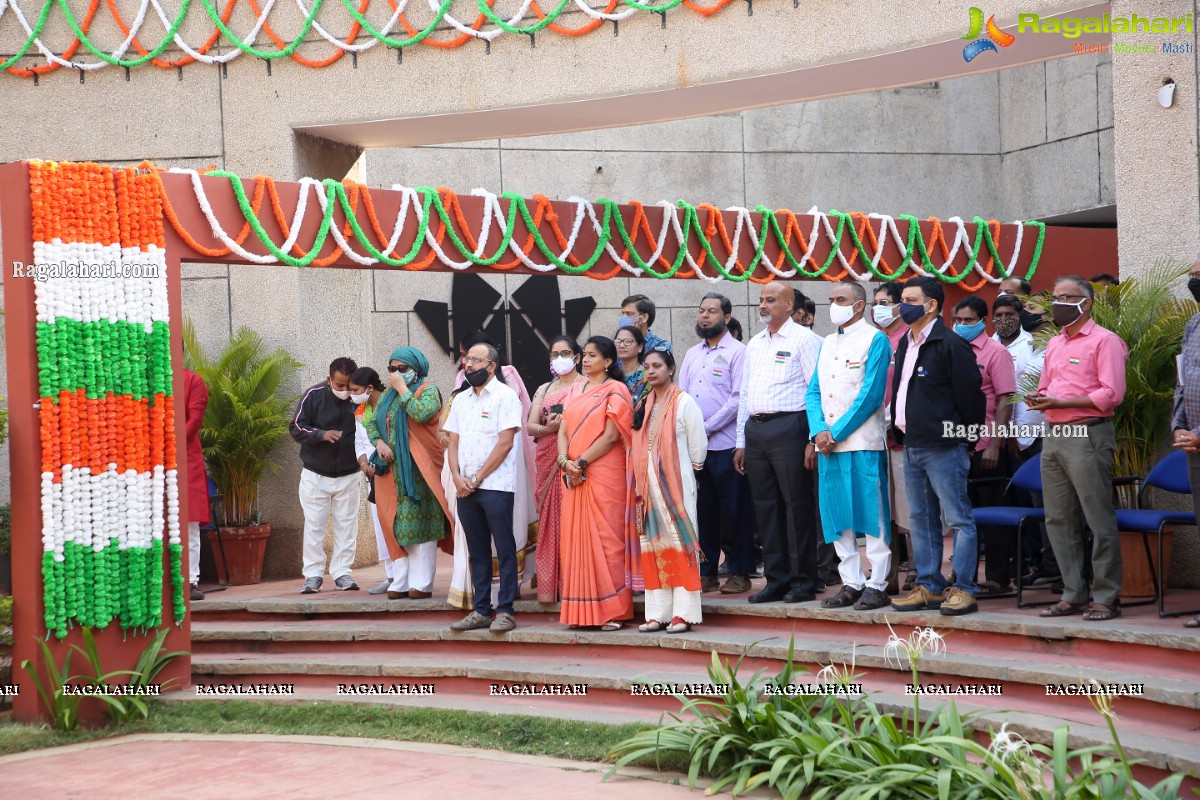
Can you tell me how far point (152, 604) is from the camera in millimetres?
7164

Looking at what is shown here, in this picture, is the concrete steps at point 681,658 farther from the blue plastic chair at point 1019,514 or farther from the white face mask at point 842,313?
the white face mask at point 842,313

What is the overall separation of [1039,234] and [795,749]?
7873 mm

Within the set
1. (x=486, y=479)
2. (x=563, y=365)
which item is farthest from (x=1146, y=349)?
(x=486, y=479)

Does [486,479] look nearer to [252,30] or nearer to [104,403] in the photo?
[104,403]

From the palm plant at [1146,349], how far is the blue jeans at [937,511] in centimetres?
91

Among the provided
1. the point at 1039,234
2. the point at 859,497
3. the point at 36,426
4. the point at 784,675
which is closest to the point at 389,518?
the point at 36,426

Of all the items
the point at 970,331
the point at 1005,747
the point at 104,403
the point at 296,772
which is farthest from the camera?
the point at 970,331

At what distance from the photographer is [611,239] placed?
892 centimetres

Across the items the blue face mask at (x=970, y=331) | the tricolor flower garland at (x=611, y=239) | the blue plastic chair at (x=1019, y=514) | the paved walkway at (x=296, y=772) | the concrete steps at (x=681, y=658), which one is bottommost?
the paved walkway at (x=296, y=772)

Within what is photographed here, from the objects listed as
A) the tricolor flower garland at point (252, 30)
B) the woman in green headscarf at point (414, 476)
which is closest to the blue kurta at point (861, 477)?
the woman in green headscarf at point (414, 476)

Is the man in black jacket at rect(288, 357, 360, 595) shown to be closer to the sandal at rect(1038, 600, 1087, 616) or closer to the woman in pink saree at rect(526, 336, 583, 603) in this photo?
the woman in pink saree at rect(526, 336, 583, 603)

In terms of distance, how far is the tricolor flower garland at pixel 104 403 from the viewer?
22.5 feet

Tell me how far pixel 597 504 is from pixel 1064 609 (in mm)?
2514

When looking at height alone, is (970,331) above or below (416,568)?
above
